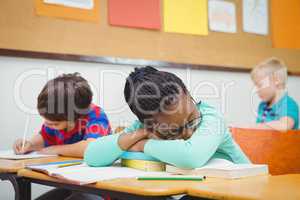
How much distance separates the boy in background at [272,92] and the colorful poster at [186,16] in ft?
1.51

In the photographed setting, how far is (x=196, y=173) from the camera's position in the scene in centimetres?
113

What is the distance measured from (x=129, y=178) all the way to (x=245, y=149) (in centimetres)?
72

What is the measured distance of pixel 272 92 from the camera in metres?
2.85

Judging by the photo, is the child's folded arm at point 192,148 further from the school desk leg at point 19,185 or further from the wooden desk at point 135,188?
the school desk leg at point 19,185

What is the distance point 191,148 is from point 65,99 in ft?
2.73

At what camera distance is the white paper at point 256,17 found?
125 inches

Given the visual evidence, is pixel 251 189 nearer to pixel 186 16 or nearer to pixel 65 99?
pixel 65 99

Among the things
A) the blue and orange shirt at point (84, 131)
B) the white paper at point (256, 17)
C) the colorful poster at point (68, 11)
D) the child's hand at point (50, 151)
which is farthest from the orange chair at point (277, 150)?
the white paper at point (256, 17)

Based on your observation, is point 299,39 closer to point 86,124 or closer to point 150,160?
point 86,124

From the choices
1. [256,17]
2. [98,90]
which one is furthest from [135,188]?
[256,17]

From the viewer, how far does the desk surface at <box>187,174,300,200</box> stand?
2.62 feet

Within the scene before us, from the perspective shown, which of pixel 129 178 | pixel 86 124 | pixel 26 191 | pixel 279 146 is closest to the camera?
pixel 129 178

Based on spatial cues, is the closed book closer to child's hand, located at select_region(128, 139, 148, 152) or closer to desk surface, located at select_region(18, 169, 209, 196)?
child's hand, located at select_region(128, 139, 148, 152)

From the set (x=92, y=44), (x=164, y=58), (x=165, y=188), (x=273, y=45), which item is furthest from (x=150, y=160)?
(x=273, y=45)
